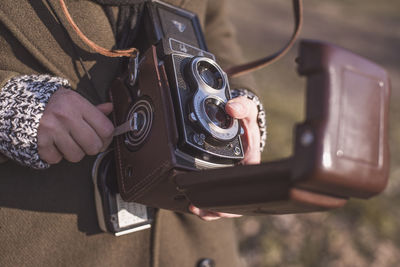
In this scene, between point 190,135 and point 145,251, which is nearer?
point 190,135

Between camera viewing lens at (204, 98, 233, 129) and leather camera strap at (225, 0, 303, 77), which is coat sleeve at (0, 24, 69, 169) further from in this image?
leather camera strap at (225, 0, 303, 77)

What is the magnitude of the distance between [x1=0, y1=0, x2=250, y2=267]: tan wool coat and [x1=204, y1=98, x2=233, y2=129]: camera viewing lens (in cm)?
34

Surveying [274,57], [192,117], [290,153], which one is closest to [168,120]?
[192,117]

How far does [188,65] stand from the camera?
97 cm

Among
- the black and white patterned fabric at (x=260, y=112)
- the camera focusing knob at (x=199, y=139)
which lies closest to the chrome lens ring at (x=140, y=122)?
the camera focusing knob at (x=199, y=139)

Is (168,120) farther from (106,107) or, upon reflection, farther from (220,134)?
(106,107)

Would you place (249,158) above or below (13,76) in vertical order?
below

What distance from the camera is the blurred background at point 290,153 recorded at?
221 centimetres

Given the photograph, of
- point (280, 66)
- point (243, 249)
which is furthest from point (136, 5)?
point (280, 66)

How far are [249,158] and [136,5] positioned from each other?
524 mm

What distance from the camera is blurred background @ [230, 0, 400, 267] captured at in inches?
86.9

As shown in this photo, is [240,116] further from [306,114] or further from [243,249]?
[243,249]

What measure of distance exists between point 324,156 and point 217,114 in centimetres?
40

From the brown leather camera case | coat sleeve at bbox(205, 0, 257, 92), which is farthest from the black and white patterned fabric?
the brown leather camera case
